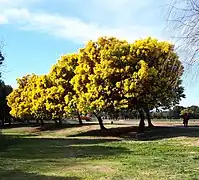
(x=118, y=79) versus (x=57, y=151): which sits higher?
(x=118, y=79)

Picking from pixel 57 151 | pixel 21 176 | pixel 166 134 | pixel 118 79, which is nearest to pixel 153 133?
pixel 166 134

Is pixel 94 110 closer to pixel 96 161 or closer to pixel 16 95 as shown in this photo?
pixel 96 161

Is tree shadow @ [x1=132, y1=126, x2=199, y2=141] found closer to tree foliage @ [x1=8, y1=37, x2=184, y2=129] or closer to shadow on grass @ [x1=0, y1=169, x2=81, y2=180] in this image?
tree foliage @ [x1=8, y1=37, x2=184, y2=129]

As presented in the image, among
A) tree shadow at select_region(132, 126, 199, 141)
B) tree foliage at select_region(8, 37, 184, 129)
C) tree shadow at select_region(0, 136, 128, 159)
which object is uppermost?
tree foliage at select_region(8, 37, 184, 129)

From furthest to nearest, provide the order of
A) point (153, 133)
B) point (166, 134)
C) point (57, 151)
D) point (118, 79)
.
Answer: point (153, 133)
point (118, 79)
point (166, 134)
point (57, 151)

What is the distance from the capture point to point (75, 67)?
4575 cm

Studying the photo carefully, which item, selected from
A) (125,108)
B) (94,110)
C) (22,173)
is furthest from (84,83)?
(22,173)

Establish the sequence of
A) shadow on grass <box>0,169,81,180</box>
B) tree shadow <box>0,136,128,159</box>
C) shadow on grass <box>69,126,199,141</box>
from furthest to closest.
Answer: shadow on grass <box>69,126,199,141</box> → tree shadow <box>0,136,128,159</box> → shadow on grass <box>0,169,81,180</box>

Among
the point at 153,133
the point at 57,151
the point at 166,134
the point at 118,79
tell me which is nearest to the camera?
the point at 57,151

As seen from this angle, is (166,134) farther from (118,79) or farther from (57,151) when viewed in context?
(57,151)

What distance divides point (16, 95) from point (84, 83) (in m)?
29.3

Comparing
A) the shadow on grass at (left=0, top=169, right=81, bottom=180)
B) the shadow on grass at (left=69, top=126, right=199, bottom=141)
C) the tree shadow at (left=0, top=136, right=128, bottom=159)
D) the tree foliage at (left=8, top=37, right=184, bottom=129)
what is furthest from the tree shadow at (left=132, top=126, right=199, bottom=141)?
the shadow on grass at (left=0, top=169, right=81, bottom=180)

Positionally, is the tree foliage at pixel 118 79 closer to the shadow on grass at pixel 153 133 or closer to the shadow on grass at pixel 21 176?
the shadow on grass at pixel 153 133

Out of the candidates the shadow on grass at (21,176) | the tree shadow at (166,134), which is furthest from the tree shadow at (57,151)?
the tree shadow at (166,134)
